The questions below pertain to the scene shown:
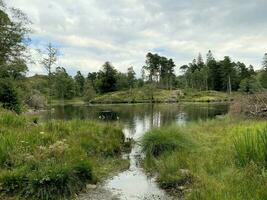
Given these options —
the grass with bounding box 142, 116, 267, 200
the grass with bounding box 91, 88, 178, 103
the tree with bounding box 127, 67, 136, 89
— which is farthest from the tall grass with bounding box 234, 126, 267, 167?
the tree with bounding box 127, 67, 136, 89

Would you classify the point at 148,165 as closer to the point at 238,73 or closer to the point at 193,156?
the point at 193,156

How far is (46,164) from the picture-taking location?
8078 millimetres

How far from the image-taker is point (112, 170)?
11047mm

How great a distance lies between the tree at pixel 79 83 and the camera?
136250mm

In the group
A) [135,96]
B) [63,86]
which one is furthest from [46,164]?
[63,86]

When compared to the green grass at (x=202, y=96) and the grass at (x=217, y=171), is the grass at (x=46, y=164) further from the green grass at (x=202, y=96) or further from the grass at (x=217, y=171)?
the green grass at (x=202, y=96)

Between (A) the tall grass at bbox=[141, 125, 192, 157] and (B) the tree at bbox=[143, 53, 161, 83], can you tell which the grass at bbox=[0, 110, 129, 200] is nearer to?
(A) the tall grass at bbox=[141, 125, 192, 157]

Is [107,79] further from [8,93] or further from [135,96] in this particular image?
[8,93]

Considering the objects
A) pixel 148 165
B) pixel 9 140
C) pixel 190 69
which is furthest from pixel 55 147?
pixel 190 69

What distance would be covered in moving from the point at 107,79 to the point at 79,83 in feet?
59.7

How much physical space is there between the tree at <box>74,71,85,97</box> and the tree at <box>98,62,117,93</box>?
905cm

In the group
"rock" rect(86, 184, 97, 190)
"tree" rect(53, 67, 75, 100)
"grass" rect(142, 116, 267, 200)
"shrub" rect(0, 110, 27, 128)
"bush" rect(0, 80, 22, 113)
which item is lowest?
"rock" rect(86, 184, 97, 190)

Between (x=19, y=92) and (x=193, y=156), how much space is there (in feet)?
96.4

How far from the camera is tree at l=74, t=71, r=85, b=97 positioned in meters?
136
